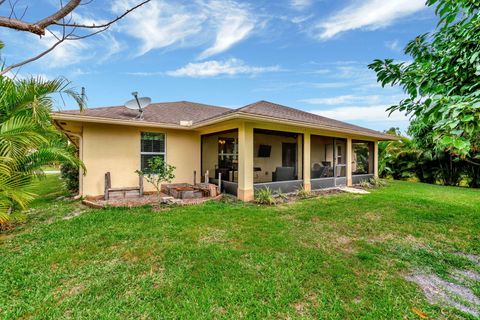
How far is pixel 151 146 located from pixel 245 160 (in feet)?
13.4

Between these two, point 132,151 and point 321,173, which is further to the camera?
point 321,173

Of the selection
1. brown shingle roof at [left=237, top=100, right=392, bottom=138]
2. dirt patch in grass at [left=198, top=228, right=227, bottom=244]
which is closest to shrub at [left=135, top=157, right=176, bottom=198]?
brown shingle roof at [left=237, top=100, right=392, bottom=138]

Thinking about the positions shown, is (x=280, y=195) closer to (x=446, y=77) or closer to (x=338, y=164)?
(x=338, y=164)

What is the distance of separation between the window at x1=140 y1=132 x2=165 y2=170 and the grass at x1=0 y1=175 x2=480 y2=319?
3114 millimetres

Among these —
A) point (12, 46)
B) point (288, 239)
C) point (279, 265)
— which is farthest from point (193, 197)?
point (12, 46)

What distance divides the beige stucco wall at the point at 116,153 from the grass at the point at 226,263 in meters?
1.97

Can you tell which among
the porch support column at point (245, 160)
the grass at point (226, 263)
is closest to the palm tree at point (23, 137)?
the grass at point (226, 263)

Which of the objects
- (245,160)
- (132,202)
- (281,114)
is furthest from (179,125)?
(281,114)

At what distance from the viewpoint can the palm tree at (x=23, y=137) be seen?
4.47m

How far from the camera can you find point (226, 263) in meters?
3.40

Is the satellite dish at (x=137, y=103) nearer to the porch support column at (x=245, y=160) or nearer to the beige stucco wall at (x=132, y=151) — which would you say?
the beige stucco wall at (x=132, y=151)

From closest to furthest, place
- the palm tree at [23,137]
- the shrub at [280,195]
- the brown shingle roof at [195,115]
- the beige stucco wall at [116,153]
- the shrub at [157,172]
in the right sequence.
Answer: the palm tree at [23,137], the brown shingle roof at [195,115], the beige stucco wall at [116,153], the shrub at [157,172], the shrub at [280,195]

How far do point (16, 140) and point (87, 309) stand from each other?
13.8 ft

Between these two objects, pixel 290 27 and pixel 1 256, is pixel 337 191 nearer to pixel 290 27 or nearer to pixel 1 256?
pixel 290 27
